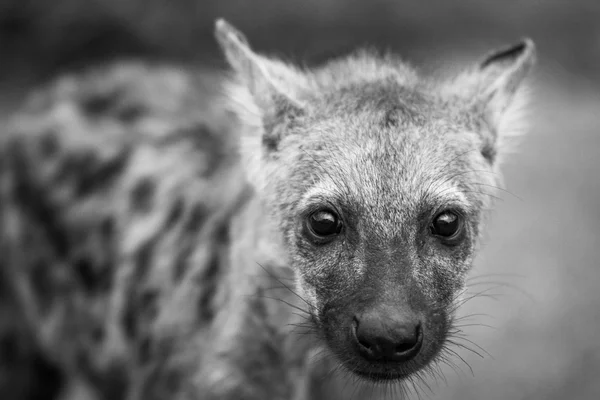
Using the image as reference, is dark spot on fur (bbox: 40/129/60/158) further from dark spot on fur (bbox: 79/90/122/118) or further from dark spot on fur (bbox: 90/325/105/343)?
dark spot on fur (bbox: 90/325/105/343)

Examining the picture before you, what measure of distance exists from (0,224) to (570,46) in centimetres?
759

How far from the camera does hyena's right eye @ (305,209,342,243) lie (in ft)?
11.6

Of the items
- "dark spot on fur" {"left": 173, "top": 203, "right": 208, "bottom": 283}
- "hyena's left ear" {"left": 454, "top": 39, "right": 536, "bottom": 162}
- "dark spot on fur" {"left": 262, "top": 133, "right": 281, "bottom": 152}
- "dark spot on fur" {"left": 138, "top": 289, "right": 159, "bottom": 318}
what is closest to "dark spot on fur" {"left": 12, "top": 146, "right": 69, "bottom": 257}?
"dark spot on fur" {"left": 138, "top": 289, "right": 159, "bottom": 318}

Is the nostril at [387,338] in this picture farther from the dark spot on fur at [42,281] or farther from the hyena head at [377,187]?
the dark spot on fur at [42,281]

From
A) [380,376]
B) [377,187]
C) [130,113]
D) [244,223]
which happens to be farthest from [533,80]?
[380,376]

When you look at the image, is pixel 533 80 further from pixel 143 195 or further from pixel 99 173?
pixel 99 173

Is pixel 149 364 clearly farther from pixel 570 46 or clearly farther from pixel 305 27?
pixel 570 46

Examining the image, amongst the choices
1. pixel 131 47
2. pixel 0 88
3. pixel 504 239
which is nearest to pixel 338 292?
pixel 504 239

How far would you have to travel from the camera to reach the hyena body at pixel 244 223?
11.4 ft

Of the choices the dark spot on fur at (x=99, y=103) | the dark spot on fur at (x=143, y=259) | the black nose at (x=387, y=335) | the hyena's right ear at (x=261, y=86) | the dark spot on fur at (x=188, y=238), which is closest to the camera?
the black nose at (x=387, y=335)

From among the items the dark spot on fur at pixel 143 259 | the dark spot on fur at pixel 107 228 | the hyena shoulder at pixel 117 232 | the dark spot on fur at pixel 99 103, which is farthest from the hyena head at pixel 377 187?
the dark spot on fur at pixel 99 103

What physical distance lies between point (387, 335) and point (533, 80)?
551cm

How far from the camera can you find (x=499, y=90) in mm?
4027

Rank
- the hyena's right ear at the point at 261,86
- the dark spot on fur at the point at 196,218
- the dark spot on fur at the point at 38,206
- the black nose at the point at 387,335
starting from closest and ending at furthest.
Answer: the black nose at the point at 387,335
the hyena's right ear at the point at 261,86
the dark spot on fur at the point at 196,218
the dark spot on fur at the point at 38,206
